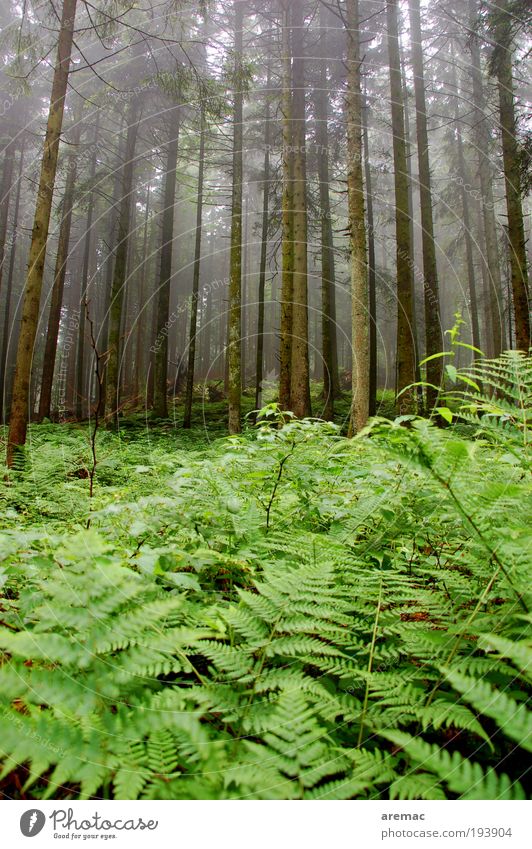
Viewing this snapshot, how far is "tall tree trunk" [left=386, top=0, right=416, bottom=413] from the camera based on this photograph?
36.8ft

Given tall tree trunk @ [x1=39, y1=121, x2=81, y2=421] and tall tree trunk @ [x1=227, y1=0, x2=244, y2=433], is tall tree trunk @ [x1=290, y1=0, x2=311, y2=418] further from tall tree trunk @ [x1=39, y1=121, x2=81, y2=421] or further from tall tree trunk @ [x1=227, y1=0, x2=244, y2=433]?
tall tree trunk @ [x1=39, y1=121, x2=81, y2=421]

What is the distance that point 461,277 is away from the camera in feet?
120

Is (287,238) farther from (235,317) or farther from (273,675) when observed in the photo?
(273,675)

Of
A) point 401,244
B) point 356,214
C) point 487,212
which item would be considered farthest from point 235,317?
point 487,212

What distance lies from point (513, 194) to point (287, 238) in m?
5.54

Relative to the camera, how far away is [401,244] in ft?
39.5

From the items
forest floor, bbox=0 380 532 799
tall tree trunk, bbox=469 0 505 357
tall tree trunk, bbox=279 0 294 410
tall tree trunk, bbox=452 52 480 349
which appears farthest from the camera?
tall tree trunk, bbox=452 52 480 349

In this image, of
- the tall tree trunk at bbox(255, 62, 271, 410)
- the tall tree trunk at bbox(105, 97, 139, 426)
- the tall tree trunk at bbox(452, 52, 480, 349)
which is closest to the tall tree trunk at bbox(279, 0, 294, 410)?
the tall tree trunk at bbox(255, 62, 271, 410)
